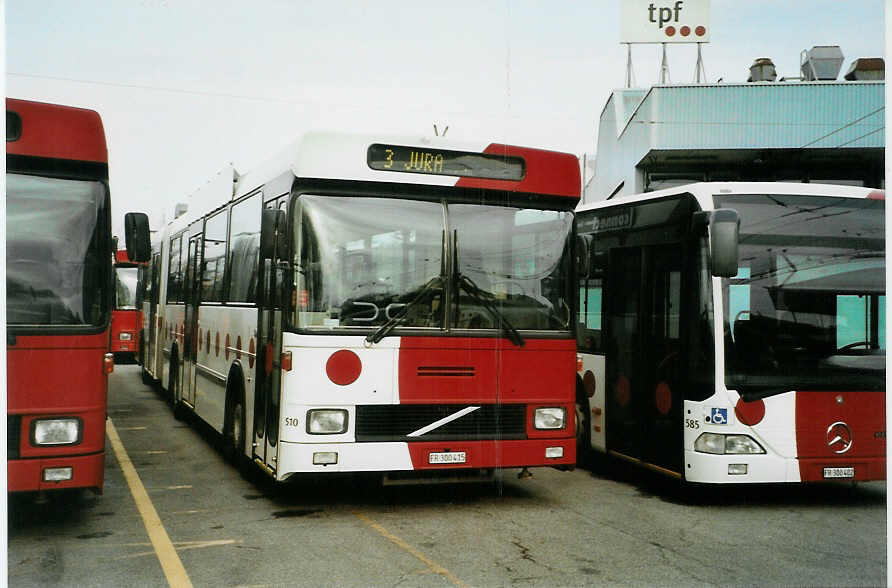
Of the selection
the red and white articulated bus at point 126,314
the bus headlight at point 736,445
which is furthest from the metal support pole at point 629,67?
the red and white articulated bus at point 126,314

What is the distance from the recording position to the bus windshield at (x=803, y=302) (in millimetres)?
8547

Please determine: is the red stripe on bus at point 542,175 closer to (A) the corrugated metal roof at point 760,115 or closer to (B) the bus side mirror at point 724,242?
(A) the corrugated metal roof at point 760,115

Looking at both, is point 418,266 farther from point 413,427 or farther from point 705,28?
point 705,28

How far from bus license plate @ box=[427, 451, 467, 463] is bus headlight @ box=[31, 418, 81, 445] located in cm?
262

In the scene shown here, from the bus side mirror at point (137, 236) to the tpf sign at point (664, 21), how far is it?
379cm

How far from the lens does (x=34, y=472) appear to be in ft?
21.6

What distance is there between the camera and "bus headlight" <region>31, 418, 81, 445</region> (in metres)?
6.62

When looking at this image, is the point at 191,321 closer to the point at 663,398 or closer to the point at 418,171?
the point at 418,171

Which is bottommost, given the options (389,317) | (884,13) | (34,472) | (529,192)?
(34,472)

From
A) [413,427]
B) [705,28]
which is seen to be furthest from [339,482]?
[705,28]

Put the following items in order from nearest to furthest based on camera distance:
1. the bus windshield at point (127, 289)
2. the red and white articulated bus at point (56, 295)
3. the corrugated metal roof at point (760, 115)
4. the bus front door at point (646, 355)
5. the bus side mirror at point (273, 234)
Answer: the red and white articulated bus at point (56, 295), the bus side mirror at point (273, 234), the corrugated metal roof at point (760, 115), the bus front door at point (646, 355), the bus windshield at point (127, 289)

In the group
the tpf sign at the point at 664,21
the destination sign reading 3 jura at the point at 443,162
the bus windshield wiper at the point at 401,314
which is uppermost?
the tpf sign at the point at 664,21

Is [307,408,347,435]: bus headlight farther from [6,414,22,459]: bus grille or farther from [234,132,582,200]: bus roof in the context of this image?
[6,414,22,459]: bus grille

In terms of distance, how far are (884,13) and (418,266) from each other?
3.70 metres
